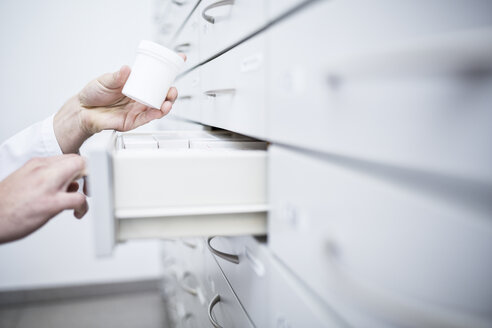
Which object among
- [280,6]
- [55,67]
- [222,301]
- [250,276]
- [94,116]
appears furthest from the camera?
[55,67]

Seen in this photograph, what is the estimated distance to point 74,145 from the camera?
2.83 feet

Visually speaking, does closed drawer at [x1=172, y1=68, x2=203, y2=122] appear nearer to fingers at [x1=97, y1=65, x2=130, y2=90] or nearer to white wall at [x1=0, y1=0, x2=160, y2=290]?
fingers at [x1=97, y1=65, x2=130, y2=90]

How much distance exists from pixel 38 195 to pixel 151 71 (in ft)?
0.74

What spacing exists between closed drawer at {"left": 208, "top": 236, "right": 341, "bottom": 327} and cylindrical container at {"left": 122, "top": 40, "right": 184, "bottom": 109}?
254 millimetres

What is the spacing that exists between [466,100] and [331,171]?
0.40 feet

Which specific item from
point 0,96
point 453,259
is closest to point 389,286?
point 453,259

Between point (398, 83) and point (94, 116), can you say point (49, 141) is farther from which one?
point (398, 83)

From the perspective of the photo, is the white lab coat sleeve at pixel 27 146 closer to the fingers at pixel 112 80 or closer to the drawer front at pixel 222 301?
the fingers at pixel 112 80

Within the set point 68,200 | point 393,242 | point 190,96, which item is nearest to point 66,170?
point 68,200

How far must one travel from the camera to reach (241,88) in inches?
18.9

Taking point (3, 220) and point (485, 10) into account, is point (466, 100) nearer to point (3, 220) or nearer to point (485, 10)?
point (485, 10)

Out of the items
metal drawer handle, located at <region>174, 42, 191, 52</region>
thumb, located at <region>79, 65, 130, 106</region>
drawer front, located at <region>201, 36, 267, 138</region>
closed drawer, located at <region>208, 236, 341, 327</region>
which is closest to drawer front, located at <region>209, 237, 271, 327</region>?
closed drawer, located at <region>208, 236, 341, 327</region>

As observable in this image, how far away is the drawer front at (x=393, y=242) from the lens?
0.18 meters

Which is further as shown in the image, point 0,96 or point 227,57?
point 0,96
